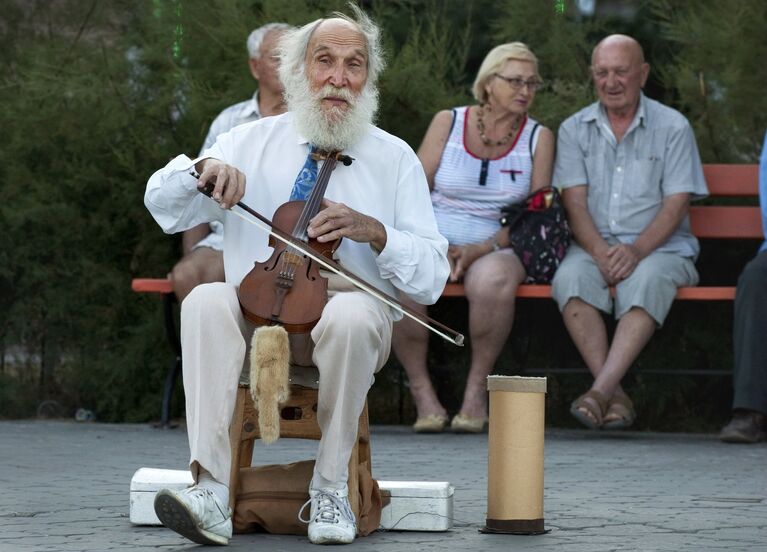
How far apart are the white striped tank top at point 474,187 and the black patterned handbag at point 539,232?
102mm

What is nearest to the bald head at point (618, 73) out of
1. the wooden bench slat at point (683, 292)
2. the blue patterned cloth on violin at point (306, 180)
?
the wooden bench slat at point (683, 292)

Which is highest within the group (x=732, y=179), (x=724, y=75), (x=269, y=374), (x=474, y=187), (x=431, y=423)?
(x=724, y=75)

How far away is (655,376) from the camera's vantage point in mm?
8336

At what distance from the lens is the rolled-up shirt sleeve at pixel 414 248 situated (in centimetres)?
452

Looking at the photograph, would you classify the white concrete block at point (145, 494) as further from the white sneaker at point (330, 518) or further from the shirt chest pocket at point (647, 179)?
the shirt chest pocket at point (647, 179)

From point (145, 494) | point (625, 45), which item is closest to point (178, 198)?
point (145, 494)

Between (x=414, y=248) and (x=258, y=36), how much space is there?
371cm

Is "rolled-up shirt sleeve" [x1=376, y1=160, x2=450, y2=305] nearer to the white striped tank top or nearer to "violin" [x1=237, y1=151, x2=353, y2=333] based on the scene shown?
"violin" [x1=237, y1=151, x2=353, y2=333]

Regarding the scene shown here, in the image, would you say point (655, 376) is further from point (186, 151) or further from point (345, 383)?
point (345, 383)

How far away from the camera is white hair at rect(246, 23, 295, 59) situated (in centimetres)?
798

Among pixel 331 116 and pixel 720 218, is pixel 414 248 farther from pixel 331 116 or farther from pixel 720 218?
pixel 720 218

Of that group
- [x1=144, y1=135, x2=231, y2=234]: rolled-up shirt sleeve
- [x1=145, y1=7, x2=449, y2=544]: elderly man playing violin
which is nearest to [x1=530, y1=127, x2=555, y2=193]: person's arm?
[x1=145, y1=7, x2=449, y2=544]: elderly man playing violin

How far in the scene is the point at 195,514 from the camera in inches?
158

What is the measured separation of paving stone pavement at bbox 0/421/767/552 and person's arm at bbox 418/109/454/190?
138 cm
